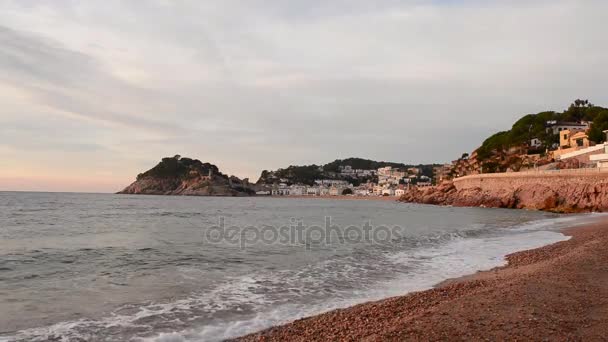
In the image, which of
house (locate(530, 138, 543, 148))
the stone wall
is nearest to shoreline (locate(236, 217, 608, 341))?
the stone wall

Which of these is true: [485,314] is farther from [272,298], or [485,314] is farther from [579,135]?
[579,135]

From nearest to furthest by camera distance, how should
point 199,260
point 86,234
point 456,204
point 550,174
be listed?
point 199,260 < point 86,234 < point 550,174 < point 456,204

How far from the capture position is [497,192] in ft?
206

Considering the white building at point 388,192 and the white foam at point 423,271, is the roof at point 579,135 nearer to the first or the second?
the white foam at point 423,271

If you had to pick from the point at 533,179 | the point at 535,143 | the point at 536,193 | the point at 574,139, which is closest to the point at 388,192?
the point at 535,143

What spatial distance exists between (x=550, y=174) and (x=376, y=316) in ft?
170

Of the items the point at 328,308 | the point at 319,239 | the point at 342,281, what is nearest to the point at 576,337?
the point at 328,308

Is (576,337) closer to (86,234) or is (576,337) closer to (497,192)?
(86,234)

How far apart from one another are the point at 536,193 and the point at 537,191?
0.30 m

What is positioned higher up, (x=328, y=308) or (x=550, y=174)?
(x=550, y=174)

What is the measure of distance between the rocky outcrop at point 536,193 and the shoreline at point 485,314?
3904cm

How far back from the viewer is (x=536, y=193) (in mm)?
53156

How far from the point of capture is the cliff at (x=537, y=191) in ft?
142

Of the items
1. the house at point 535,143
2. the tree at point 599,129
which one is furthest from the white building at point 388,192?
the tree at point 599,129
